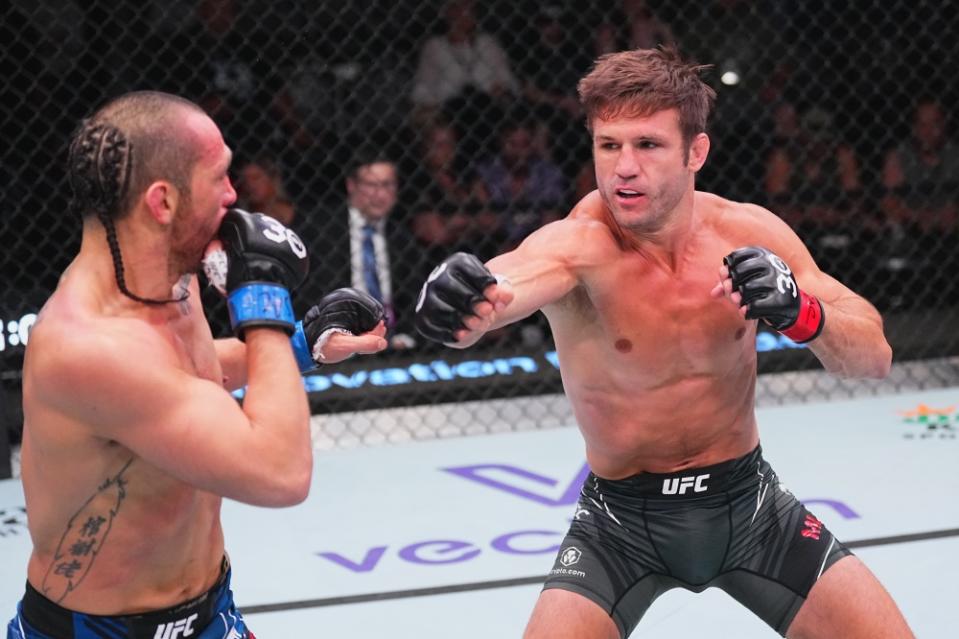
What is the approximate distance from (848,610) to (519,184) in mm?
3394

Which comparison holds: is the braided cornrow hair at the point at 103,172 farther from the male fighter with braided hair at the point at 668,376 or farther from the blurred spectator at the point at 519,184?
the blurred spectator at the point at 519,184

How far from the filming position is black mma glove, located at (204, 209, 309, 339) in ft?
5.90

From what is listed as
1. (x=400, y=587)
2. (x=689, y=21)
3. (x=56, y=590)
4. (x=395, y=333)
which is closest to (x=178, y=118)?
(x=56, y=590)

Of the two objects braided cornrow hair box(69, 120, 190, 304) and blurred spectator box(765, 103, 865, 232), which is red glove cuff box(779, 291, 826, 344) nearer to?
braided cornrow hair box(69, 120, 190, 304)

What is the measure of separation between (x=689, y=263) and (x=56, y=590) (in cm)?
128

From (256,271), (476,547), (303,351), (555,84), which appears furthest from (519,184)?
(256,271)

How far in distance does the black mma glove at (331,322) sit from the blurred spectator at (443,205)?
3040mm

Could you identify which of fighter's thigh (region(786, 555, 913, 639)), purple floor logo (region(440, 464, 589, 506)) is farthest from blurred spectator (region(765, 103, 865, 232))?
fighter's thigh (region(786, 555, 913, 639))

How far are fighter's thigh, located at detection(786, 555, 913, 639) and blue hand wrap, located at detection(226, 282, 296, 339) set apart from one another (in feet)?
3.71

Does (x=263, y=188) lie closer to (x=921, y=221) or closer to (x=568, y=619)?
(x=921, y=221)

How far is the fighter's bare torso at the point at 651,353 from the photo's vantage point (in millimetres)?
2375

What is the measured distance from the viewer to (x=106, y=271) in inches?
71.2

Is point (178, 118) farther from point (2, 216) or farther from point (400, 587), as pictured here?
point (2, 216)

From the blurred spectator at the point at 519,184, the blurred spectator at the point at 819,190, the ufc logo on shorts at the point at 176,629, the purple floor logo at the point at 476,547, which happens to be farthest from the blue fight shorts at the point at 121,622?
the blurred spectator at the point at 819,190
